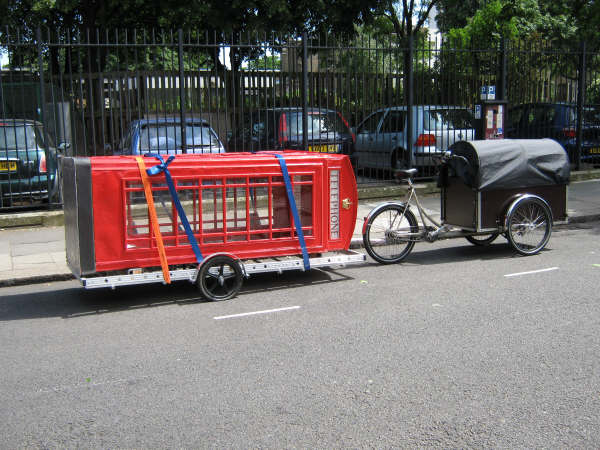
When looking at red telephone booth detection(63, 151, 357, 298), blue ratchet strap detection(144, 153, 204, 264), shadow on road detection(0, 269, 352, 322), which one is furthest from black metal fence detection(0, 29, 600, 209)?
blue ratchet strap detection(144, 153, 204, 264)

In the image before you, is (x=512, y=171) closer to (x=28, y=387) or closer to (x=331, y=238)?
(x=331, y=238)

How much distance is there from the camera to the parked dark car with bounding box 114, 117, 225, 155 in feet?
35.4

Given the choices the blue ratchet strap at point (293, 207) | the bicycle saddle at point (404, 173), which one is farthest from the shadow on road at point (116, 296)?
the bicycle saddle at point (404, 173)

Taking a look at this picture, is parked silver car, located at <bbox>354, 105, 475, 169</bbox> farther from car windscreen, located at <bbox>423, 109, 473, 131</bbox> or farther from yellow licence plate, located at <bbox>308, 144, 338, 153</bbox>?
yellow licence plate, located at <bbox>308, 144, 338, 153</bbox>

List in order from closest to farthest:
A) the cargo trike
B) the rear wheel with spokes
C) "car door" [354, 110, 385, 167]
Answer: the cargo trike, the rear wheel with spokes, "car door" [354, 110, 385, 167]

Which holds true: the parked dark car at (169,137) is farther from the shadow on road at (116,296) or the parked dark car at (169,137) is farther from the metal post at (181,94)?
the shadow on road at (116,296)

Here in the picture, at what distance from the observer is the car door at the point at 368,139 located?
1273 centimetres

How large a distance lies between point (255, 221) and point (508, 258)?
351 centimetres

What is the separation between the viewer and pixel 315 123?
12.0m

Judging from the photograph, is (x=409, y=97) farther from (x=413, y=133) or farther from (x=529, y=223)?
(x=529, y=223)

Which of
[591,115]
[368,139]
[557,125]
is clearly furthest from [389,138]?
[591,115]

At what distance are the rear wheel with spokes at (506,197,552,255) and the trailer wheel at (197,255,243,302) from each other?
3746mm

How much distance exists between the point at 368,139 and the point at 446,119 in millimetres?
1666

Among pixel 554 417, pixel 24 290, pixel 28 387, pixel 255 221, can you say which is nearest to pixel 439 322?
pixel 554 417
